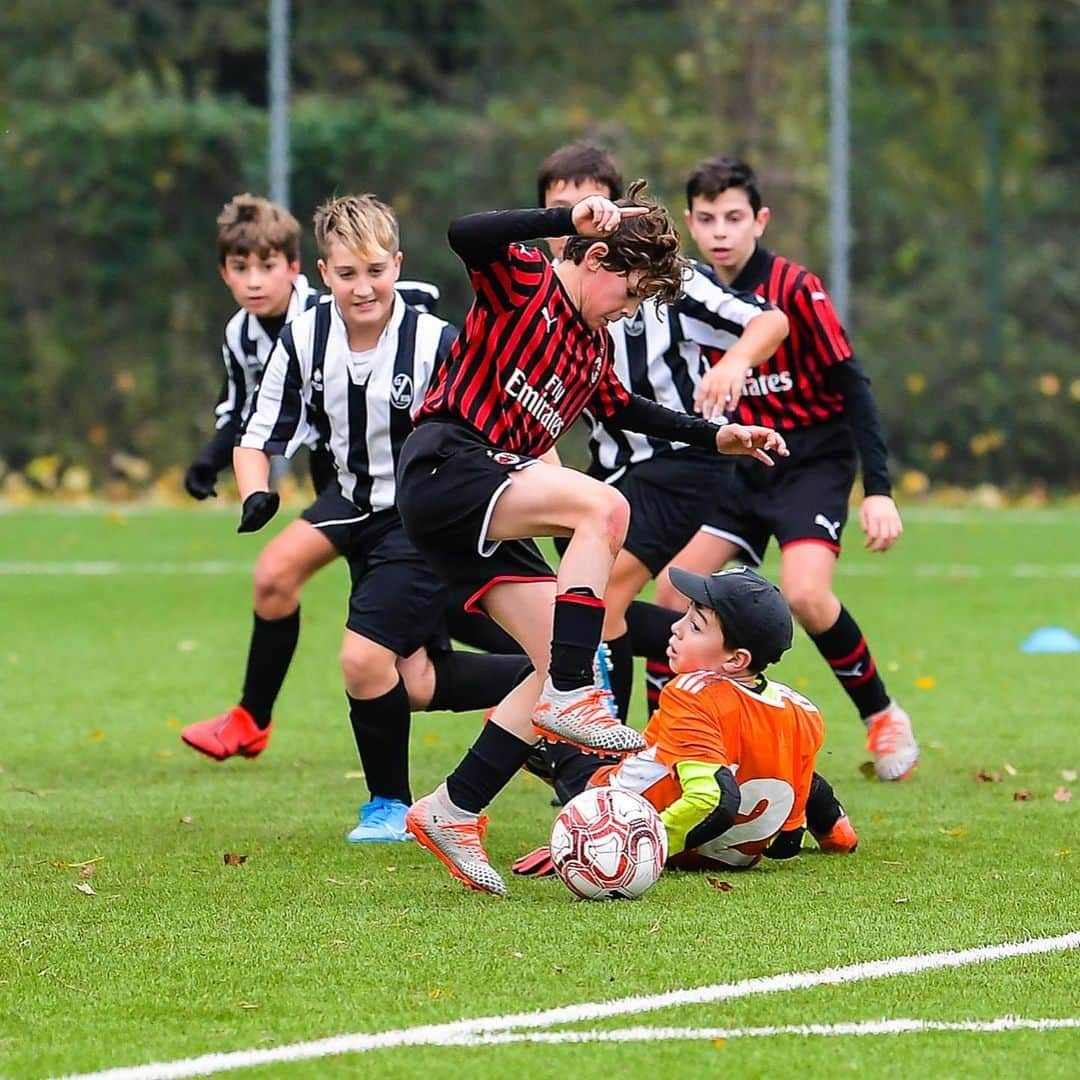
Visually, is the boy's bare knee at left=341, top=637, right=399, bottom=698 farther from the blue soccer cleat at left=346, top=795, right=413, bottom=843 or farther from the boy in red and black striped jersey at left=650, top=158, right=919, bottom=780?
the boy in red and black striped jersey at left=650, top=158, right=919, bottom=780

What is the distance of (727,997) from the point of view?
3969mm

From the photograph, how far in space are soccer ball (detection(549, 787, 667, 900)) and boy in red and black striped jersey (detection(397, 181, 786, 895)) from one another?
19 cm

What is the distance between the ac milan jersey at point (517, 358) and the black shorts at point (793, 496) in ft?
6.42

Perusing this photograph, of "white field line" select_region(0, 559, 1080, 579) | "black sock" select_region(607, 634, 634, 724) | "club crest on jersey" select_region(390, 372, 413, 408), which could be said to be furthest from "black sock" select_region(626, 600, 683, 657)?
"white field line" select_region(0, 559, 1080, 579)

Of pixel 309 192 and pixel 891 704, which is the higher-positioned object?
pixel 309 192

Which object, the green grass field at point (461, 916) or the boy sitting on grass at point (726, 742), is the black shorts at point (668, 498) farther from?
the boy sitting on grass at point (726, 742)

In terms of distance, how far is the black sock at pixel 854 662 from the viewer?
698 cm

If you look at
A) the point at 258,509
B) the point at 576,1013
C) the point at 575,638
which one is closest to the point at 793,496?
the point at 258,509

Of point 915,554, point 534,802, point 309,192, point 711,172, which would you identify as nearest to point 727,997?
point 534,802

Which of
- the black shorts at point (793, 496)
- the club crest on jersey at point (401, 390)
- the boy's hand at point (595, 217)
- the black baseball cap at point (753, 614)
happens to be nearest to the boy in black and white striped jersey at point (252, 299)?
the club crest on jersey at point (401, 390)

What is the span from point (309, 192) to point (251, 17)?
241 centimetres

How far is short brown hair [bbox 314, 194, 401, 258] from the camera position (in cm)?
587

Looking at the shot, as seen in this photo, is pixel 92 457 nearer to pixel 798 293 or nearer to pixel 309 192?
pixel 309 192

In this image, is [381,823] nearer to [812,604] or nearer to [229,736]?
[229,736]
